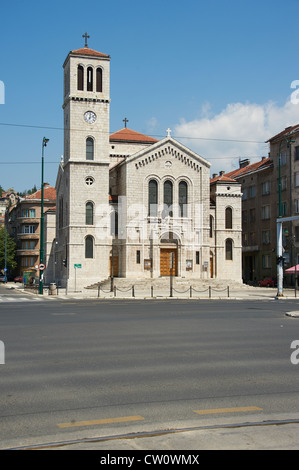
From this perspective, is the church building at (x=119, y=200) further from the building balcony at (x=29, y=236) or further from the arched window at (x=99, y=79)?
the building balcony at (x=29, y=236)

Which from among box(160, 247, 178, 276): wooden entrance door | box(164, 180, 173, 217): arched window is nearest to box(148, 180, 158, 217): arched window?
box(164, 180, 173, 217): arched window

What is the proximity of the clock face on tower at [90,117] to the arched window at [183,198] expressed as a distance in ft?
36.8

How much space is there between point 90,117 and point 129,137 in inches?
411

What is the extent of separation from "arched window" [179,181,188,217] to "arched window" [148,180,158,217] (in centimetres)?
282

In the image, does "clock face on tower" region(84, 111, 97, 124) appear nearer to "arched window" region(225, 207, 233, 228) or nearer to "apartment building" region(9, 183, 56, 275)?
"arched window" region(225, 207, 233, 228)

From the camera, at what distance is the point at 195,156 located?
58625mm

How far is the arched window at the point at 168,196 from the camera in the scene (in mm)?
57031

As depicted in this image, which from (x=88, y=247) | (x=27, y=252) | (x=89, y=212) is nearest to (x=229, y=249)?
(x=88, y=247)

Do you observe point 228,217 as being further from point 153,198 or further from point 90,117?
point 90,117

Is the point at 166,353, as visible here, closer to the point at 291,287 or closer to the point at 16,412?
the point at 16,412

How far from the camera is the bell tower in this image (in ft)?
179

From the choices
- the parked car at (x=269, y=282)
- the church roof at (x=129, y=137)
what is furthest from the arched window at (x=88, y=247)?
the parked car at (x=269, y=282)

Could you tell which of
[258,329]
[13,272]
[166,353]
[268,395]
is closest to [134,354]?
[166,353]
